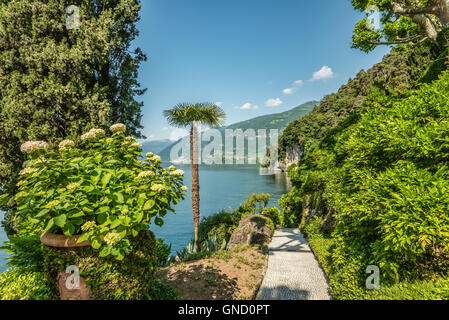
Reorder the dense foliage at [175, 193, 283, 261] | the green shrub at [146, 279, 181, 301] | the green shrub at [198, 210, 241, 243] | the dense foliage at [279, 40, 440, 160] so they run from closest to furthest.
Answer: the green shrub at [146, 279, 181, 301] < the dense foliage at [175, 193, 283, 261] < the green shrub at [198, 210, 241, 243] < the dense foliage at [279, 40, 440, 160]

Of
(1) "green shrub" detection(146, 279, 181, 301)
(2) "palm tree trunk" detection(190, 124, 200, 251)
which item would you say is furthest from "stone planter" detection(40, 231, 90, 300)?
(2) "palm tree trunk" detection(190, 124, 200, 251)

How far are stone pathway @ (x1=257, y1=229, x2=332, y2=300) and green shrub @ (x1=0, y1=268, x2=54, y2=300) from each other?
187 inches

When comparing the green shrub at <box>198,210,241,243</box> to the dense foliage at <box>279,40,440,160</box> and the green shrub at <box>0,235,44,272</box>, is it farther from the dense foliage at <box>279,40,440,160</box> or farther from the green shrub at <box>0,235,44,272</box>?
the dense foliage at <box>279,40,440,160</box>

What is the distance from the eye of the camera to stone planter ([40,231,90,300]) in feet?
6.27

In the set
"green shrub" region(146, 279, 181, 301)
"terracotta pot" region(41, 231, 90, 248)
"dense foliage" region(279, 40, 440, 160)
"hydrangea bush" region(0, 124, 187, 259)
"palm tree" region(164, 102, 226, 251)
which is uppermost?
"dense foliage" region(279, 40, 440, 160)

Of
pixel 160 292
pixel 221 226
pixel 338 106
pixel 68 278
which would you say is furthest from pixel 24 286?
pixel 338 106

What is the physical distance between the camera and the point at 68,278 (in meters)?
1.97

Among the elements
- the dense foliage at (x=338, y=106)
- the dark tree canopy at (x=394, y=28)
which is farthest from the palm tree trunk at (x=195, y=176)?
the dense foliage at (x=338, y=106)

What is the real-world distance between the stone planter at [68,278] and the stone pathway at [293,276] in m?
4.62

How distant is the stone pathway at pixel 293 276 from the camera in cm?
544

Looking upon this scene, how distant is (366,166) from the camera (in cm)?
358

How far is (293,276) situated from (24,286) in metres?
6.56

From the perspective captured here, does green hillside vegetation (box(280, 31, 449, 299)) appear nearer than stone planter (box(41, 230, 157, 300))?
No

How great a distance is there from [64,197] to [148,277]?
1.25 metres
